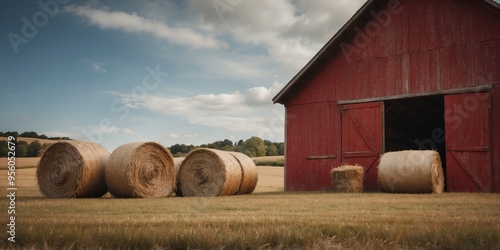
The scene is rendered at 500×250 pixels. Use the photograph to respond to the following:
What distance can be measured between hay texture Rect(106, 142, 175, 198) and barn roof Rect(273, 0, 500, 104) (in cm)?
529

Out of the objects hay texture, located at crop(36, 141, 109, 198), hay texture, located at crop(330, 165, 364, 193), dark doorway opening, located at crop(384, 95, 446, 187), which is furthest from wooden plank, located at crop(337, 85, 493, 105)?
hay texture, located at crop(36, 141, 109, 198)

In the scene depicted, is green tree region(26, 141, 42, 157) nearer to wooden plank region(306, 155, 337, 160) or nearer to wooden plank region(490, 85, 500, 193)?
wooden plank region(306, 155, 337, 160)

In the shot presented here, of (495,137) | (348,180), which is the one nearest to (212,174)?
(348,180)

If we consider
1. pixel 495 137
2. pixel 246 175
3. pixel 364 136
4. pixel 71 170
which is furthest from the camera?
pixel 364 136

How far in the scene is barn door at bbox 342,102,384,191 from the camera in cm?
1405

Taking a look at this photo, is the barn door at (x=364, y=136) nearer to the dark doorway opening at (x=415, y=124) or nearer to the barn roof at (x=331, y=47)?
the dark doorway opening at (x=415, y=124)

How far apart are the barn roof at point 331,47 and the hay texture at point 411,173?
166 inches

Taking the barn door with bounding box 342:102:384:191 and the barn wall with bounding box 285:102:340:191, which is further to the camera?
the barn wall with bounding box 285:102:340:191

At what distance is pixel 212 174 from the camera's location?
484 inches

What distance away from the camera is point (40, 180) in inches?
441

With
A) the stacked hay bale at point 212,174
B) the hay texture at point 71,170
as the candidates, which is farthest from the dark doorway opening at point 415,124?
the hay texture at point 71,170

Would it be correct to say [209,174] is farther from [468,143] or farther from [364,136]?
[468,143]

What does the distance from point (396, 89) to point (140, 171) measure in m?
7.71

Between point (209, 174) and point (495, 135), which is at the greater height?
point (495, 135)
